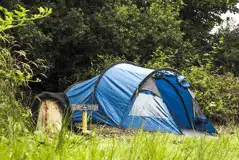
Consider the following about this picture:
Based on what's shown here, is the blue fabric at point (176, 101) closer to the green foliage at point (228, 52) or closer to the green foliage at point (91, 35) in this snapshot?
the green foliage at point (91, 35)

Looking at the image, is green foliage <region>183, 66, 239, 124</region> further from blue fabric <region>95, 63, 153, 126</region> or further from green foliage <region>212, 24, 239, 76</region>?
green foliage <region>212, 24, 239, 76</region>

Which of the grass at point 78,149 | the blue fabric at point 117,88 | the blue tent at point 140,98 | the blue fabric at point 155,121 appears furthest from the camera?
the blue fabric at point 117,88

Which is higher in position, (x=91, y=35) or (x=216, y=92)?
(x=91, y=35)

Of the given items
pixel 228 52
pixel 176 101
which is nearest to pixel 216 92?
pixel 176 101

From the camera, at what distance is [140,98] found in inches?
285

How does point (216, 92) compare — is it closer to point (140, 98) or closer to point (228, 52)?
point (140, 98)

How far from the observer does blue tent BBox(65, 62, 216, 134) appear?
23.4ft

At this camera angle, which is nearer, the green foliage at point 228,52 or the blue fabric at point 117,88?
the blue fabric at point 117,88

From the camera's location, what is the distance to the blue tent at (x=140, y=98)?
7.14m

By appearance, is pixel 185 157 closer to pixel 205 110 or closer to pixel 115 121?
pixel 115 121

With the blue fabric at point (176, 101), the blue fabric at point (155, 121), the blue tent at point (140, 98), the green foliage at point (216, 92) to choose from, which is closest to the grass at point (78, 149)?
the blue tent at point (140, 98)

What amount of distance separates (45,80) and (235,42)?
908 cm

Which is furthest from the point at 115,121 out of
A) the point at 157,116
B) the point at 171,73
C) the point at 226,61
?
the point at 226,61

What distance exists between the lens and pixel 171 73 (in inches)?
320
